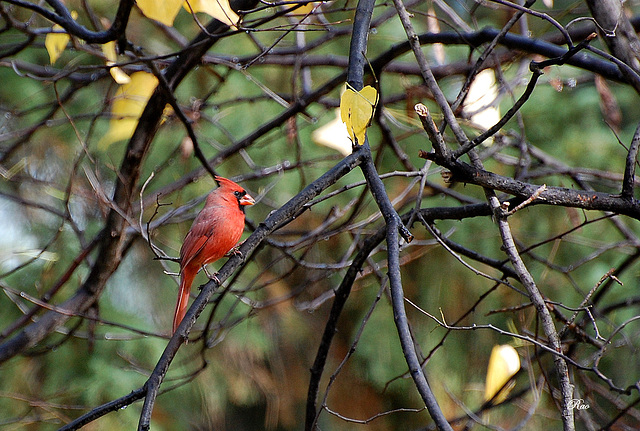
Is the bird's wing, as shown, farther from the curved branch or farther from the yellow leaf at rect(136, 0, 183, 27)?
the yellow leaf at rect(136, 0, 183, 27)

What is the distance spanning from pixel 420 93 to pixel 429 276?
3.74ft

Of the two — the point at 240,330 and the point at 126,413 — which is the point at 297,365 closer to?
the point at 240,330

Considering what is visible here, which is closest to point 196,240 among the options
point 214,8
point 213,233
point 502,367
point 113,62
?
point 213,233

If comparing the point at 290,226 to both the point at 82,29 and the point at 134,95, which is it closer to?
the point at 134,95

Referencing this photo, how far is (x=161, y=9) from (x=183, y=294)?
1421 millimetres

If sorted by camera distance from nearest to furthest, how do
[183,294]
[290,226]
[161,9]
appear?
1. [161,9]
2. [183,294]
3. [290,226]

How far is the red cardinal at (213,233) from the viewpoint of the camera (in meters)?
2.82

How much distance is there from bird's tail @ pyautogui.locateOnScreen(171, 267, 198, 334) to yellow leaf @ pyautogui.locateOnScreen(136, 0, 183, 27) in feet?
4.18

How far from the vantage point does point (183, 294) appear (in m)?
2.92

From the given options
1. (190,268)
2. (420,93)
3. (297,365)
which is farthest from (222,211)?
(297,365)

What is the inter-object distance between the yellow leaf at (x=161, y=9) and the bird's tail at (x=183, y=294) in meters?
1.27

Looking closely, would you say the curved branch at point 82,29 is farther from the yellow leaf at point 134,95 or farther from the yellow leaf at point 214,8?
the yellow leaf at point 134,95

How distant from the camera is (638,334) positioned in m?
3.22

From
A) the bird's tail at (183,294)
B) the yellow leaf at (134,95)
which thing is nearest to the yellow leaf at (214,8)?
the yellow leaf at (134,95)
